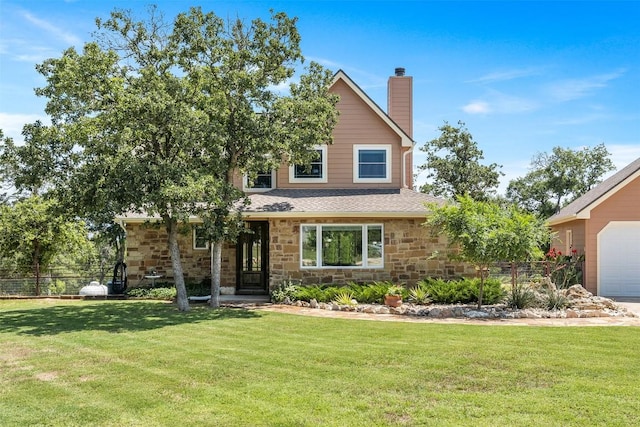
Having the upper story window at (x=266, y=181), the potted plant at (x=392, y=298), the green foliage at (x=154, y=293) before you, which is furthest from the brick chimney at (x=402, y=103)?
the green foliage at (x=154, y=293)

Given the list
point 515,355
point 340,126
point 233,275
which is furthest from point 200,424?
point 340,126

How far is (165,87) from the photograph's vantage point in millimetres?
13250

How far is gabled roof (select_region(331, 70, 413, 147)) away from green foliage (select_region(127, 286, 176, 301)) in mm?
9537

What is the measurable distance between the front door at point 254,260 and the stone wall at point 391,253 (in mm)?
1660

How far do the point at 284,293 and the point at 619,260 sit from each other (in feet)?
39.6

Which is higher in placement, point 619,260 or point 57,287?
point 619,260

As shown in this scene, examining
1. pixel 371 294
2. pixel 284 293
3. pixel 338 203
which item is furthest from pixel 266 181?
pixel 371 294

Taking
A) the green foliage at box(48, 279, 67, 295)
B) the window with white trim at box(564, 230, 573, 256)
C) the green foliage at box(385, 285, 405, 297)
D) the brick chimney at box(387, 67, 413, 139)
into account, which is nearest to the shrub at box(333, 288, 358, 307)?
the green foliage at box(385, 285, 405, 297)

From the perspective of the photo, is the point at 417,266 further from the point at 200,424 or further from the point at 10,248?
the point at 10,248

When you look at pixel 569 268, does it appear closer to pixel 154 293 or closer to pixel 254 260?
pixel 254 260

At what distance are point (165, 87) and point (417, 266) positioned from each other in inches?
370

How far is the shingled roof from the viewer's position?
16.2 m

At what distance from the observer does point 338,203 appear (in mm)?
17234

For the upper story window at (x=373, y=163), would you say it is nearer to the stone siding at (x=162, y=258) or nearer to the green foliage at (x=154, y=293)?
the stone siding at (x=162, y=258)
